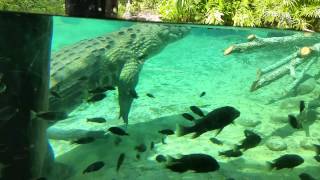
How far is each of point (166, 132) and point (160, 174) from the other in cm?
34

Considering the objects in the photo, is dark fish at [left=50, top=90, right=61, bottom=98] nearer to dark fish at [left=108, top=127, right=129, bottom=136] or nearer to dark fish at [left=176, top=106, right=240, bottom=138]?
dark fish at [left=108, top=127, right=129, bottom=136]

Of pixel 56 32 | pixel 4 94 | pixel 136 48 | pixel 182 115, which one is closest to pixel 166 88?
pixel 182 115

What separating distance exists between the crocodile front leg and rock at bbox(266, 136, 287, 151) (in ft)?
3.35

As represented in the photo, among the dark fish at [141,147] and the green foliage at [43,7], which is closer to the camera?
the dark fish at [141,147]

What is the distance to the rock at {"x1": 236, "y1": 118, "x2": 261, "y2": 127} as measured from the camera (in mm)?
3673

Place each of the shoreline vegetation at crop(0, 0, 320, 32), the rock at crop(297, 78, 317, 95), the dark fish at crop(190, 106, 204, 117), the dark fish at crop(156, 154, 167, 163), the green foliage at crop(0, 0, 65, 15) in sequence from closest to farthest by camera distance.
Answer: the dark fish at crop(190, 106, 204, 117), the dark fish at crop(156, 154, 167, 163), the rock at crop(297, 78, 317, 95), the green foliage at crop(0, 0, 65, 15), the shoreline vegetation at crop(0, 0, 320, 32)

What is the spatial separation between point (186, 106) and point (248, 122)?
0.45m

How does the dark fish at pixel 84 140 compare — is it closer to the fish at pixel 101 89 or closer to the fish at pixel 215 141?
the fish at pixel 101 89

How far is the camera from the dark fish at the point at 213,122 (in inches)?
135

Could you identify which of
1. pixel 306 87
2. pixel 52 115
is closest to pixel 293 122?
pixel 306 87

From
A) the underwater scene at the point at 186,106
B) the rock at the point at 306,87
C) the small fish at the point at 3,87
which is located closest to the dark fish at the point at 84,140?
the underwater scene at the point at 186,106

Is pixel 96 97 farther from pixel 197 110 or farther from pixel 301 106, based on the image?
pixel 301 106


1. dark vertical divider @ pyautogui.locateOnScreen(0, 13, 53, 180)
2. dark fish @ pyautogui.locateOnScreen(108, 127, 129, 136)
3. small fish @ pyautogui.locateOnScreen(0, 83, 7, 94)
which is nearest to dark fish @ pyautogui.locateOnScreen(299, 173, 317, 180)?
dark fish @ pyautogui.locateOnScreen(108, 127, 129, 136)

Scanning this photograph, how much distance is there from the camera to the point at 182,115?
364cm
